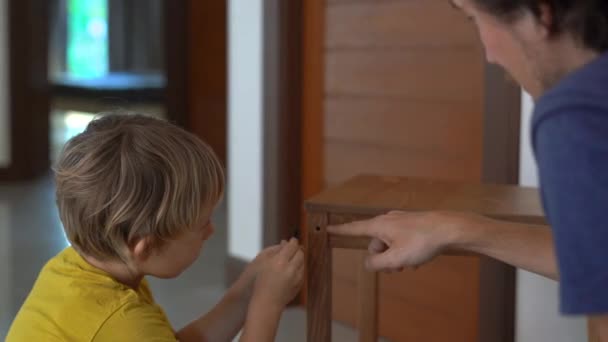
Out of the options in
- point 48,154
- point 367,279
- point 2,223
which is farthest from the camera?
point 48,154

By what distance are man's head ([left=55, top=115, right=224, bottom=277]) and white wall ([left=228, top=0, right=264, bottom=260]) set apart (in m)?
1.43

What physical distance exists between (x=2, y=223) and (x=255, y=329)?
2.91 meters

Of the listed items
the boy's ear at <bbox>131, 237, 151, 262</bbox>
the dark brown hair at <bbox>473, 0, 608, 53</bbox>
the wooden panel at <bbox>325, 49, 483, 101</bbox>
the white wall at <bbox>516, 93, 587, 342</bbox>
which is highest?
the dark brown hair at <bbox>473, 0, 608, 53</bbox>

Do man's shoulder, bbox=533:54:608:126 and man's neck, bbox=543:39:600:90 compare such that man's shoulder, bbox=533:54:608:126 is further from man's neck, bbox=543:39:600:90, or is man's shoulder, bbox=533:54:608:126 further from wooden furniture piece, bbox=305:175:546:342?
wooden furniture piece, bbox=305:175:546:342

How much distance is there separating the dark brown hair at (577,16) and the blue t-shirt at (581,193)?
8cm

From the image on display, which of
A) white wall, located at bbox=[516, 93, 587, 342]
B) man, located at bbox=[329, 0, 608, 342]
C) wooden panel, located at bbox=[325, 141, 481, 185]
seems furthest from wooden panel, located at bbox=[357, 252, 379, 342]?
man, located at bbox=[329, 0, 608, 342]

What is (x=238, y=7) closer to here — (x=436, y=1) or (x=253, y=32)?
(x=253, y=32)

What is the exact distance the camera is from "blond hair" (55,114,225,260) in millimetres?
1080

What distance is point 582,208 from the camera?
679 millimetres

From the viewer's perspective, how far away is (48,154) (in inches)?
201

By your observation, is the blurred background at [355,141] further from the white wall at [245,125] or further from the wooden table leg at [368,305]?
the wooden table leg at [368,305]

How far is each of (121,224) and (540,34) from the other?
55cm

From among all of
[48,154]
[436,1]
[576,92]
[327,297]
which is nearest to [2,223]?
[48,154]

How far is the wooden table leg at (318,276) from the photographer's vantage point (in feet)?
4.17
